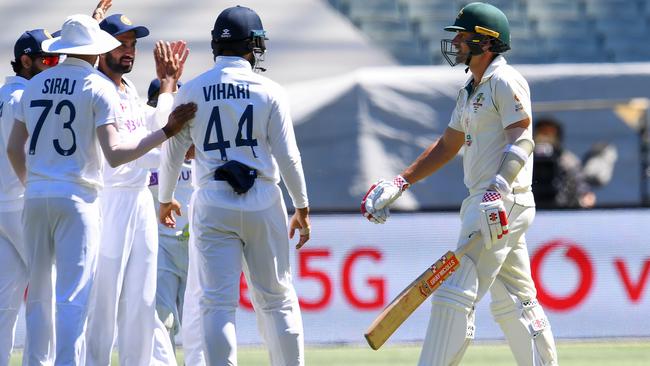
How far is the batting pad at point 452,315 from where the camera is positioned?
618 centimetres

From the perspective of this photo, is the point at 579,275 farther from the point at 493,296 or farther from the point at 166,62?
the point at 166,62

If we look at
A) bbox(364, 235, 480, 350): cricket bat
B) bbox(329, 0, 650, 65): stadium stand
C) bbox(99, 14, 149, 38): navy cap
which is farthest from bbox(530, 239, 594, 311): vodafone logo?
bbox(329, 0, 650, 65): stadium stand

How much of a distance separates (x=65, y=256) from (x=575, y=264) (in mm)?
4999

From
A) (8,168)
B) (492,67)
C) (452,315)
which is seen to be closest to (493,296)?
(452,315)

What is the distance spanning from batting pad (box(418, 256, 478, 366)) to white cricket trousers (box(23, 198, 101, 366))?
5.20 feet

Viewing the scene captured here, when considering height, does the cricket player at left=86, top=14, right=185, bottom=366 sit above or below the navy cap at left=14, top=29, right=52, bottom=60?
below

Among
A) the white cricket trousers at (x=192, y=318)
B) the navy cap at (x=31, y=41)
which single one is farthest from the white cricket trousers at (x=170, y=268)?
the navy cap at (x=31, y=41)

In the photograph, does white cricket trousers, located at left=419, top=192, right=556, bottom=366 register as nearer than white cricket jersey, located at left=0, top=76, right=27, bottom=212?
Yes

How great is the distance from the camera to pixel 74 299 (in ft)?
20.5

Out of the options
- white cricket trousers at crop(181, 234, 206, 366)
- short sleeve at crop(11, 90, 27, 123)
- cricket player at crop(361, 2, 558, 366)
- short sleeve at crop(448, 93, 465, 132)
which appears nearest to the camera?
cricket player at crop(361, 2, 558, 366)

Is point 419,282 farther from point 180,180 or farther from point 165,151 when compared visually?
point 180,180

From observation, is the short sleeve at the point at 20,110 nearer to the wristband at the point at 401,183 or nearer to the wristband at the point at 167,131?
the wristband at the point at 167,131

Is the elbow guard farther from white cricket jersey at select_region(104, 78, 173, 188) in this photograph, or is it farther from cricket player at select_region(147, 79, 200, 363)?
cricket player at select_region(147, 79, 200, 363)

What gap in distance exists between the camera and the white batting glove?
240 inches
